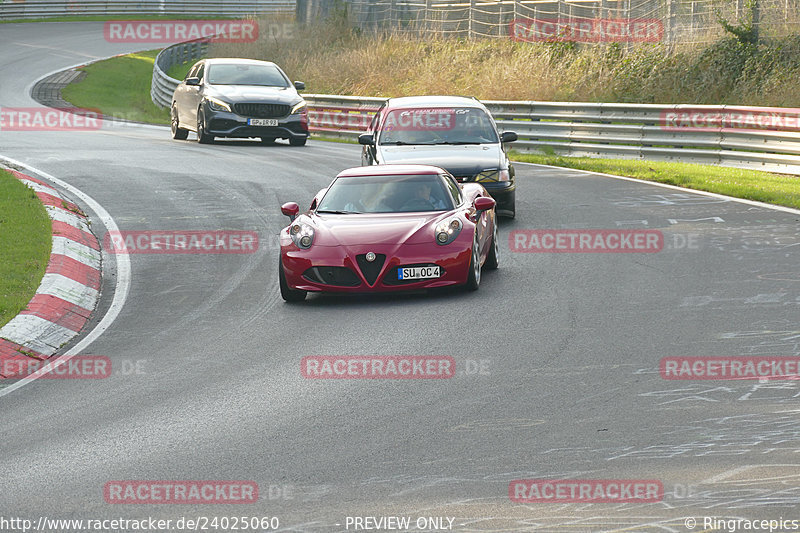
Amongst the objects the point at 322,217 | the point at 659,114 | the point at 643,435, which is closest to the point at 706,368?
the point at 643,435

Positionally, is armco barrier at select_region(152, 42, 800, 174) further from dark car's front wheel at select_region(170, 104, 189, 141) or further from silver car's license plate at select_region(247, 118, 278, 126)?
dark car's front wheel at select_region(170, 104, 189, 141)

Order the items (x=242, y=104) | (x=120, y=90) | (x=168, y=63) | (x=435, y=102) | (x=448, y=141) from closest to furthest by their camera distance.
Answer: (x=448, y=141), (x=435, y=102), (x=242, y=104), (x=120, y=90), (x=168, y=63)

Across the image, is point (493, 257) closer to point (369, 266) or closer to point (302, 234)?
point (369, 266)

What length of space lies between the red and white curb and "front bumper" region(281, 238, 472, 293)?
2.04m

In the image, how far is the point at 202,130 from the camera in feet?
82.4

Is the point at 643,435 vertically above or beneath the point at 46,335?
above

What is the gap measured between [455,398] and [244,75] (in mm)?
19116

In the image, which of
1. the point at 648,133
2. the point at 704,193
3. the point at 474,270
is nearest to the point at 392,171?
the point at 474,270

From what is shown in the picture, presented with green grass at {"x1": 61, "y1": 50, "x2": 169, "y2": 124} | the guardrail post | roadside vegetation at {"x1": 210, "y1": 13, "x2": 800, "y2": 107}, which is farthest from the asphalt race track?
the guardrail post

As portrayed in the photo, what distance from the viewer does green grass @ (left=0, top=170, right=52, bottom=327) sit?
10.9 m

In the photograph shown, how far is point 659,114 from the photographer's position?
2278 centimetres

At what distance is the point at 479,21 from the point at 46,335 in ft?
98.5

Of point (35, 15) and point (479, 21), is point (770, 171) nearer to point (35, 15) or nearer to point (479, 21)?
point (479, 21)

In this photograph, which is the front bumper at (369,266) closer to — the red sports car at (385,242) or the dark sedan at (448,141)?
the red sports car at (385,242)
